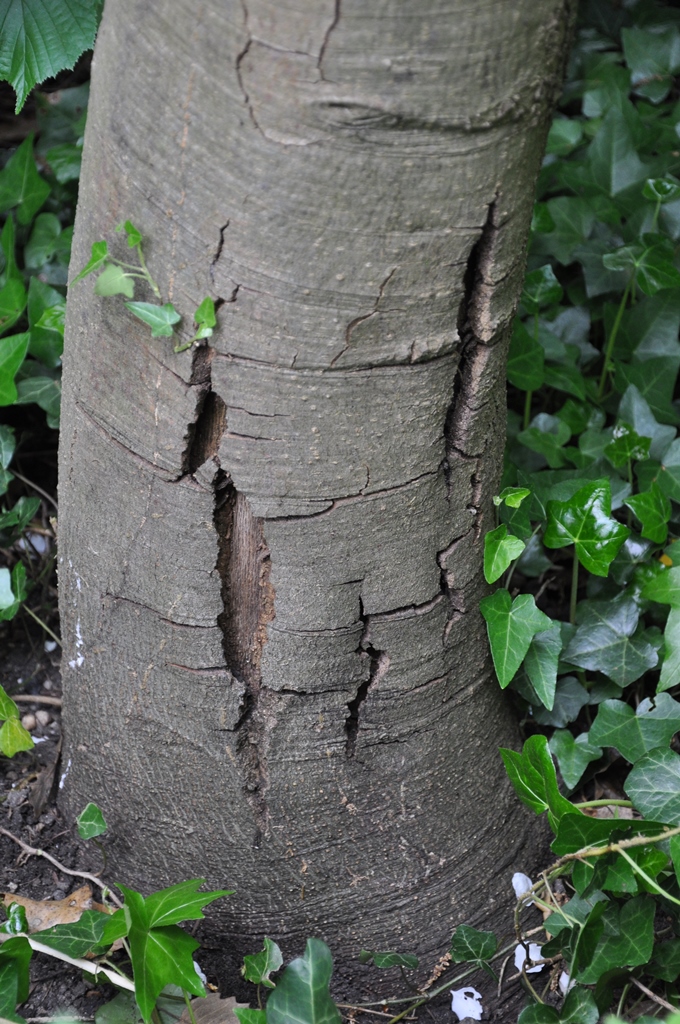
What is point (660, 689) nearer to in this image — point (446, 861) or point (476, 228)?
point (446, 861)

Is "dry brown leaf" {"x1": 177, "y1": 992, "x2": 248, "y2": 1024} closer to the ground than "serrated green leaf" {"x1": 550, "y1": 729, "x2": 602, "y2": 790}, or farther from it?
closer to the ground

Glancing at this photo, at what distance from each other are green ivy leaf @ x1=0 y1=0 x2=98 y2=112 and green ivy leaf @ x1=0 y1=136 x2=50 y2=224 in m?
0.63

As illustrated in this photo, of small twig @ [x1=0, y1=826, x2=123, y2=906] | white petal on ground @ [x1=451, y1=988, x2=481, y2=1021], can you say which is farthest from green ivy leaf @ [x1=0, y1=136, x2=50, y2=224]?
white petal on ground @ [x1=451, y1=988, x2=481, y2=1021]

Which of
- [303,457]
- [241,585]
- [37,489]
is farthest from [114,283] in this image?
[37,489]

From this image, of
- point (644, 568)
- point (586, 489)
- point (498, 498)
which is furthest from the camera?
point (644, 568)

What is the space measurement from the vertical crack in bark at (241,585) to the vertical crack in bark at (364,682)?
0.13m

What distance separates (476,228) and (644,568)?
0.89 m

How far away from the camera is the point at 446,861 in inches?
60.6

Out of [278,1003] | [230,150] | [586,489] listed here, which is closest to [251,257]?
[230,150]

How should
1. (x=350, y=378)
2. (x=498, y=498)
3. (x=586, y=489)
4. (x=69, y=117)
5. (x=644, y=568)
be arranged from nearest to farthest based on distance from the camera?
(x=350, y=378) < (x=498, y=498) < (x=586, y=489) < (x=644, y=568) < (x=69, y=117)

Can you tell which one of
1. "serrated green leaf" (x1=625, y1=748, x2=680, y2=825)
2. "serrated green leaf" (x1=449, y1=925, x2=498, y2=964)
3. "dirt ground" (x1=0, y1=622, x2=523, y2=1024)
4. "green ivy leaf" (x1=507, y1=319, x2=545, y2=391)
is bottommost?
"dirt ground" (x1=0, y1=622, x2=523, y2=1024)

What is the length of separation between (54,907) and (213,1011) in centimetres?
35

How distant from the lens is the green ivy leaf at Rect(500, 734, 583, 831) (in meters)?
1.29

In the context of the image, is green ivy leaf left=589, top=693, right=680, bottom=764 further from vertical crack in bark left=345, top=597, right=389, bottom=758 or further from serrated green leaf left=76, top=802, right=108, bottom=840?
serrated green leaf left=76, top=802, right=108, bottom=840
